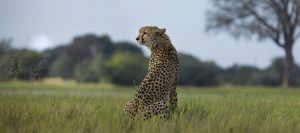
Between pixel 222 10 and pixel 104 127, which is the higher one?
pixel 222 10

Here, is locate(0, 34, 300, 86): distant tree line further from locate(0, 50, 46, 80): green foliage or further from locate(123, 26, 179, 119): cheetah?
locate(123, 26, 179, 119): cheetah

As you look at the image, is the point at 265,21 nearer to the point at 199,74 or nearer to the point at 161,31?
the point at 199,74

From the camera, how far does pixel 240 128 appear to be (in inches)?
315

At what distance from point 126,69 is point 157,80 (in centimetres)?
3787

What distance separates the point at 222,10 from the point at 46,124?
40.7m

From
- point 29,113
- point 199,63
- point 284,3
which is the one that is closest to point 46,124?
point 29,113

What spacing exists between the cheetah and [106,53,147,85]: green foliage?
1307 inches

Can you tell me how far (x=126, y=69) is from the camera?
46.4 m

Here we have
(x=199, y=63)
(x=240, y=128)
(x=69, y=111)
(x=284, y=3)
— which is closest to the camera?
(x=240, y=128)

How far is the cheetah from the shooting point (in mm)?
Result: 8539

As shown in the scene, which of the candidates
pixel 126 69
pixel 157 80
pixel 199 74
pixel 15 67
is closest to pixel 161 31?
pixel 157 80

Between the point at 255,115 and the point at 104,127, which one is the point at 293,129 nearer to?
the point at 255,115

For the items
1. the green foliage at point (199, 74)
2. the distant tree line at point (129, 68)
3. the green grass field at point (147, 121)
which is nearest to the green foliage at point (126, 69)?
the distant tree line at point (129, 68)

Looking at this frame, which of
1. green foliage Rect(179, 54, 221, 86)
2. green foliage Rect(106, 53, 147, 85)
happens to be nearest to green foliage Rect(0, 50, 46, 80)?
green foliage Rect(106, 53, 147, 85)
